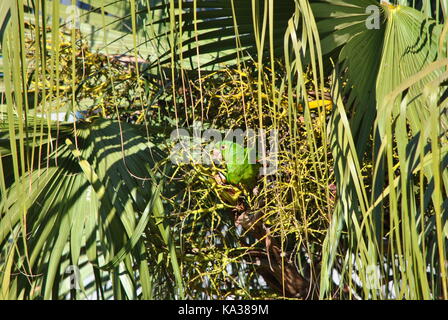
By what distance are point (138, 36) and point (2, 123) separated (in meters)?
0.49

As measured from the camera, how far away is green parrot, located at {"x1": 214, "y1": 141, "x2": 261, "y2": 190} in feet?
3.54

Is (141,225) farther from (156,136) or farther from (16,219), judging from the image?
(156,136)

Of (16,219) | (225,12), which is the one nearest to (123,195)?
(16,219)

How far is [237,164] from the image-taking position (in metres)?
1.08

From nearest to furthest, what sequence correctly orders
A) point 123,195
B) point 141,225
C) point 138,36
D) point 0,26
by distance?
point 0,26 → point 141,225 → point 123,195 → point 138,36

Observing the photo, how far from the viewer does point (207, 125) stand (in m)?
1.30

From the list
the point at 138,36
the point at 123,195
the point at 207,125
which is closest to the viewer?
the point at 123,195

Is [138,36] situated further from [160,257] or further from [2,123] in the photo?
[160,257]

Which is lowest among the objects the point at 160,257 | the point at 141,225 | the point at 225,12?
the point at 160,257

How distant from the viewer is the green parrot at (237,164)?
3.54ft

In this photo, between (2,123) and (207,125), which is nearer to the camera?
(2,123)

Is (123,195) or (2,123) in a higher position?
(2,123)

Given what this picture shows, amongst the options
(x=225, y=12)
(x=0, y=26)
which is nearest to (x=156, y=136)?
(x=225, y=12)

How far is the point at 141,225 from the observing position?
972 millimetres
